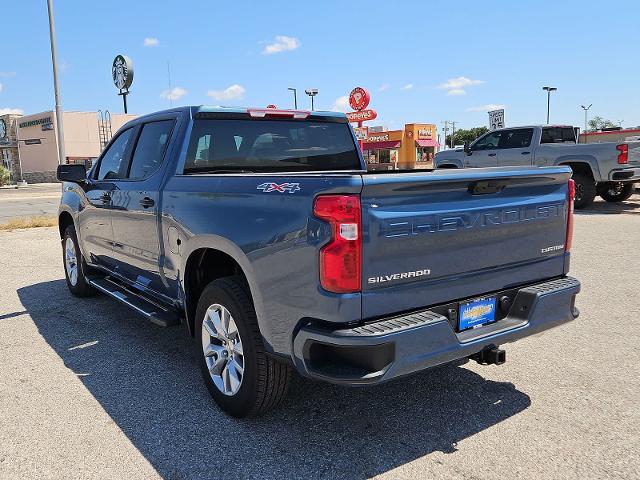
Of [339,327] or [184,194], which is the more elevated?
[184,194]

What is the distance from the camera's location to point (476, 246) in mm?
2984

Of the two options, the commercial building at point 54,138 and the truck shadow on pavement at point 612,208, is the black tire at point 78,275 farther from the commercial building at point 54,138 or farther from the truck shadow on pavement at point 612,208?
the commercial building at point 54,138

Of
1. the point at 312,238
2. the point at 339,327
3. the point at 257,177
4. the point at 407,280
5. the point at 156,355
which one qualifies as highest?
the point at 257,177

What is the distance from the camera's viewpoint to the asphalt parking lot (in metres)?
2.82

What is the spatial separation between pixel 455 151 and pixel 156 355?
12685 millimetres

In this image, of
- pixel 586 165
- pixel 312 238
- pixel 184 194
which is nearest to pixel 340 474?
pixel 312 238

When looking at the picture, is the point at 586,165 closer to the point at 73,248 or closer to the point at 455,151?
the point at 455,151

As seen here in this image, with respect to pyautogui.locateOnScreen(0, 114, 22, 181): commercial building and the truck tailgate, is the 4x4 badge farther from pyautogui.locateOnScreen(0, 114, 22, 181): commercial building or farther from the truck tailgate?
pyautogui.locateOnScreen(0, 114, 22, 181): commercial building

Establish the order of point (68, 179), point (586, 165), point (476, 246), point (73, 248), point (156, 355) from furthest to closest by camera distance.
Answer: point (586, 165)
point (73, 248)
point (68, 179)
point (156, 355)
point (476, 246)

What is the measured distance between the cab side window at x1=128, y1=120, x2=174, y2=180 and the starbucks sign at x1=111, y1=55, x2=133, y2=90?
1460 inches

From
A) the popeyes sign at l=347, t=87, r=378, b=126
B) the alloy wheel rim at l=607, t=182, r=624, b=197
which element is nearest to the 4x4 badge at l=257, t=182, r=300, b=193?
the alloy wheel rim at l=607, t=182, r=624, b=197

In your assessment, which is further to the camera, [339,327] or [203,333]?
[203,333]

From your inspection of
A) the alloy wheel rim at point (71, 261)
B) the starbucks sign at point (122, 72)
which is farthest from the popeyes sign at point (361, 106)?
the alloy wheel rim at point (71, 261)

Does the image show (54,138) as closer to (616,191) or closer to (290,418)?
(616,191)
